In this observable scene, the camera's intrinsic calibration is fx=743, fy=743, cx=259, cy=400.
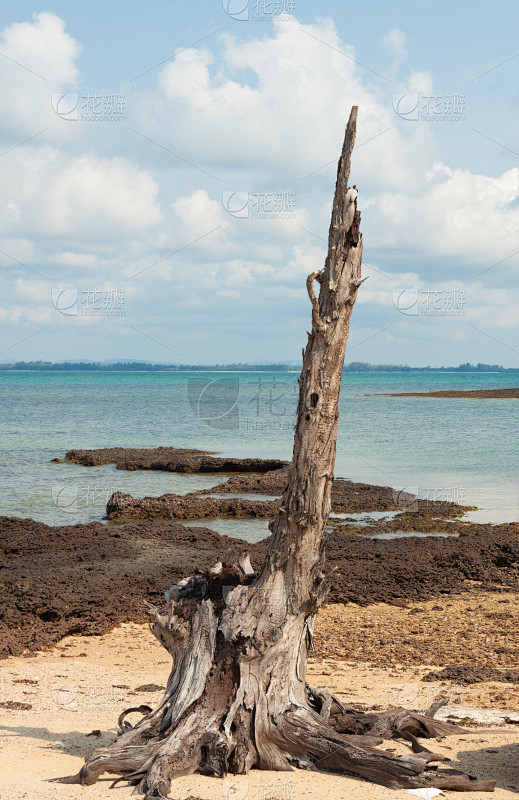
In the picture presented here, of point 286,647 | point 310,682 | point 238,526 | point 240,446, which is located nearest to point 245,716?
point 286,647

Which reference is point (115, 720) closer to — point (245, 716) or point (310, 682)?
point (245, 716)

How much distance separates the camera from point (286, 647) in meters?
5.69

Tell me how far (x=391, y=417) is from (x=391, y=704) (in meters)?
55.6

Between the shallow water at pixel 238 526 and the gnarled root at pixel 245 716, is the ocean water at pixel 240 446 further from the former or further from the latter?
the gnarled root at pixel 245 716

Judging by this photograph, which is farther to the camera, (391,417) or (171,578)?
(391,417)

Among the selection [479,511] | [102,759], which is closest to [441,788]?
[102,759]

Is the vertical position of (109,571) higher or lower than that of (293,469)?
lower

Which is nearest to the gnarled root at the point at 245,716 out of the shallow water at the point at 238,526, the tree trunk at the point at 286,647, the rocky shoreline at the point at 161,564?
the tree trunk at the point at 286,647

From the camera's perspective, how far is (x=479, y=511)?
20375 millimetres

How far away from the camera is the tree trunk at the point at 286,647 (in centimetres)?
536

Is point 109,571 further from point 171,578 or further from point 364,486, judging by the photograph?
point 364,486

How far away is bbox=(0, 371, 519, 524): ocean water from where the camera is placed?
23.1m

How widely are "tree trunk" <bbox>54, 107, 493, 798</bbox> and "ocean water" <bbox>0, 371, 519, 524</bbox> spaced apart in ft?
45.7

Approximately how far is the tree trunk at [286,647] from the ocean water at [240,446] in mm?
13943
